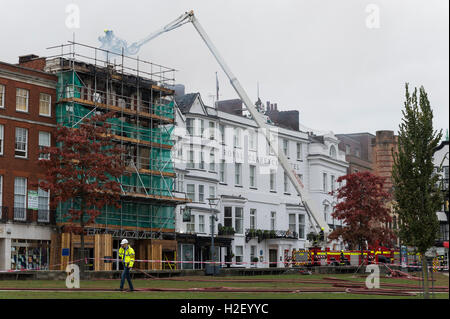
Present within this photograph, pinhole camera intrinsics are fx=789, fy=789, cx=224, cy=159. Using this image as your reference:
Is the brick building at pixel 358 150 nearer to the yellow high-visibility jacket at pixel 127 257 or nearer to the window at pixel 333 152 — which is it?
the window at pixel 333 152

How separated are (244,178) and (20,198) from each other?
28.2m

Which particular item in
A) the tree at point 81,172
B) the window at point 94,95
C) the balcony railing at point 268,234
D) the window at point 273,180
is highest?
the window at point 94,95

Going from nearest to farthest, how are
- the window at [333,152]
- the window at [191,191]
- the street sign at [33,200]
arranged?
the street sign at [33,200]
the window at [191,191]
the window at [333,152]

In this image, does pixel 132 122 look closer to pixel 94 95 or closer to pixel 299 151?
pixel 94 95

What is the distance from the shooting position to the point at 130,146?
63.3m

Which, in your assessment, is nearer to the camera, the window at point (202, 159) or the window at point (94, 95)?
the window at point (94, 95)

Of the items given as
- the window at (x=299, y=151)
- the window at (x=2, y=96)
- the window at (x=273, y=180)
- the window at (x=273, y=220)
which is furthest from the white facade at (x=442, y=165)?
the window at (x=2, y=96)

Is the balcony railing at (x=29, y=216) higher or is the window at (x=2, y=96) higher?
the window at (x=2, y=96)

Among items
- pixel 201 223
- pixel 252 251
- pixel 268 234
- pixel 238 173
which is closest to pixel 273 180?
pixel 238 173

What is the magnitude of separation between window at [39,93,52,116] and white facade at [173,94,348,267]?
14.3 meters

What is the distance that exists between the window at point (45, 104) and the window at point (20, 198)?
5258 millimetres

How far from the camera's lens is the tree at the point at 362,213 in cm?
5331

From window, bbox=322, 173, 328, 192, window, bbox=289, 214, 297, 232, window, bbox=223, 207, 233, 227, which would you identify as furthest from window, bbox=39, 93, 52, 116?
window, bbox=322, 173, 328, 192

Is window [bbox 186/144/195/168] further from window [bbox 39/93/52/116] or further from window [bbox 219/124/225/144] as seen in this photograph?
window [bbox 39/93/52/116]
